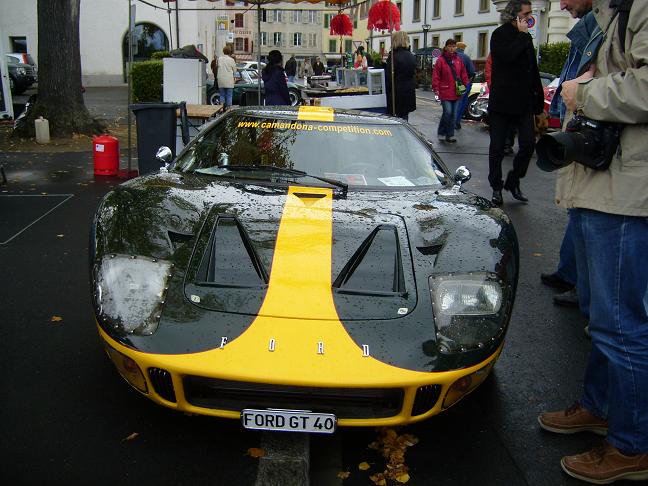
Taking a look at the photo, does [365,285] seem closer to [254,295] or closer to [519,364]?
[254,295]

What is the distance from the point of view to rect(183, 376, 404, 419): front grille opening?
7.55 feet

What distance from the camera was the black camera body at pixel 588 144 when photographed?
226 cm

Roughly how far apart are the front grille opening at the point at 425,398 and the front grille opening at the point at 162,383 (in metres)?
0.92

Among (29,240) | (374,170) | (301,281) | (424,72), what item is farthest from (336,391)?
(424,72)

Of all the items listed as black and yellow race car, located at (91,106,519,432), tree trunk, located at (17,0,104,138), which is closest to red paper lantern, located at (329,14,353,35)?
tree trunk, located at (17,0,104,138)

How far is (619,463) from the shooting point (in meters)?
2.40

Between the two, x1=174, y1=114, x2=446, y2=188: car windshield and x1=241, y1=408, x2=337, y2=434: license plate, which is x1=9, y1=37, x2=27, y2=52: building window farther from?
x1=241, y1=408, x2=337, y2=434: license plate

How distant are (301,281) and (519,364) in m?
1.49

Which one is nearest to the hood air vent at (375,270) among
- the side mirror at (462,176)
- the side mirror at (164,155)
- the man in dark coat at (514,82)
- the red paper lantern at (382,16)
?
the side mirror at (462,176)

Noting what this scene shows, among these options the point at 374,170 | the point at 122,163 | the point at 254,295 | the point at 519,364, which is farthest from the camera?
the point at 122,163

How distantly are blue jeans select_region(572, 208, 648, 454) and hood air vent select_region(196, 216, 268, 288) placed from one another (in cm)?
130

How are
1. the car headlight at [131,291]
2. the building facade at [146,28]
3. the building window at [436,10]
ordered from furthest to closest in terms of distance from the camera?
A: 1. the building window at [436,10]
2. the building facade at [146,28]
3. the car headlight at [131,291]

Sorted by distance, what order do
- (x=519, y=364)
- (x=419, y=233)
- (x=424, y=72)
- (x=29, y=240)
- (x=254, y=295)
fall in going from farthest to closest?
(x=424, y=72) < (x=29, y=240) < (x=519, y=364) < (x=419, y=233) < (x=254, y=295)

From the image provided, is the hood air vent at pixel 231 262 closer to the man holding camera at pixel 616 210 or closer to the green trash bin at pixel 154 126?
the man holding camera at pixel 616 210
